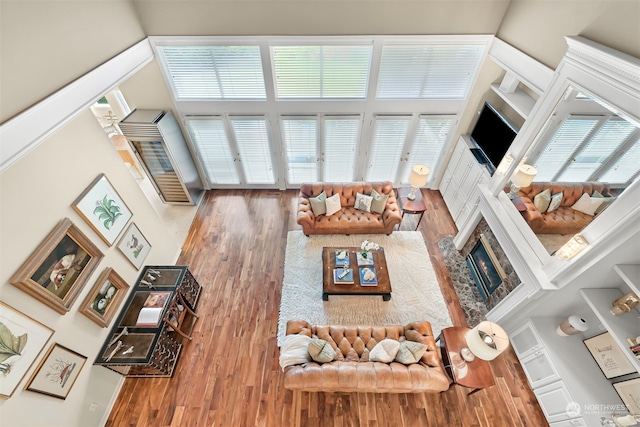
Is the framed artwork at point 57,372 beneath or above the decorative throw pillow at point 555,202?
beneath

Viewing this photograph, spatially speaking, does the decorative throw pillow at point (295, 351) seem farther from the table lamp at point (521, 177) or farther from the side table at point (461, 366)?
the table lamp at point (521, 177)

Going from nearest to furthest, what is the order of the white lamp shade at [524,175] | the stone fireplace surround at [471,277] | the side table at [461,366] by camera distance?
the side table at [461,366]
the white lamp shade at [524,175]
the stone fireplace surround at [471,277]

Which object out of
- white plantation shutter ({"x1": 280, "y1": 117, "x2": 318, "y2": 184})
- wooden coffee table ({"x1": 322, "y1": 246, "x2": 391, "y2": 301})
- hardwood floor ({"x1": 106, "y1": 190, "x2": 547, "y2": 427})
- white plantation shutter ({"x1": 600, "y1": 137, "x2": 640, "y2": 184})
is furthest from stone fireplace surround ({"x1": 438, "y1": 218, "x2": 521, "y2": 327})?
white plantation shutter ({"x1": 280, "y1": 117, "x2": 318, "y2": 184})

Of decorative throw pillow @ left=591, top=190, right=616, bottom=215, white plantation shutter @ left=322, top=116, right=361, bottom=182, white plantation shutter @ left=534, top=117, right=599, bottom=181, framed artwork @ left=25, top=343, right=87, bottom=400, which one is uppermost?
white plantation shutter @ left=322, top=116, right=361, bottom=182

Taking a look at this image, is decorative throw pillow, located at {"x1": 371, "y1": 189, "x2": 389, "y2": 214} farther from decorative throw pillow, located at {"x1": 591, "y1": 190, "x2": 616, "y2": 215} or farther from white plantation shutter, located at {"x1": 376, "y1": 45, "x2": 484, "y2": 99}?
decorative throw pillow, located at {"x1": 591, "y1": 190, "x2": 616, "y2": 215}

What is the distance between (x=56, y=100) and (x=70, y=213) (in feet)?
3.76

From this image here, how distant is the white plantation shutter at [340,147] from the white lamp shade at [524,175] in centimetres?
277

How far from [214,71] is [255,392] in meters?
5.06

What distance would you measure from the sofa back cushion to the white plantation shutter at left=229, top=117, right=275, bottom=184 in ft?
14.7

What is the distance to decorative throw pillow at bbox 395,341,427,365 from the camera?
3148 mm

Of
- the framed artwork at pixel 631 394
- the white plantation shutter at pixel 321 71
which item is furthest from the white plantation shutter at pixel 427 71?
the framed artwork at pixel 631 394

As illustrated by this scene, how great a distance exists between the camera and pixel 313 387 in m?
3.04

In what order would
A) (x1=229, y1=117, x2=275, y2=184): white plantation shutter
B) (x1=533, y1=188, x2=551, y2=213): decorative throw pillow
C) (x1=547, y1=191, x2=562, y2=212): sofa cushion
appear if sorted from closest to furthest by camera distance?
(x1=547, y1=191, x2=562, y2=212): sofa cushion
(x1=533, y1=188, x2=551, y2=213): decorative throw pillow
(x1=229, y1=117, x2=275, y2=184): white plantation shutter

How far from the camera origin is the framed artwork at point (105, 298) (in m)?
3.13
